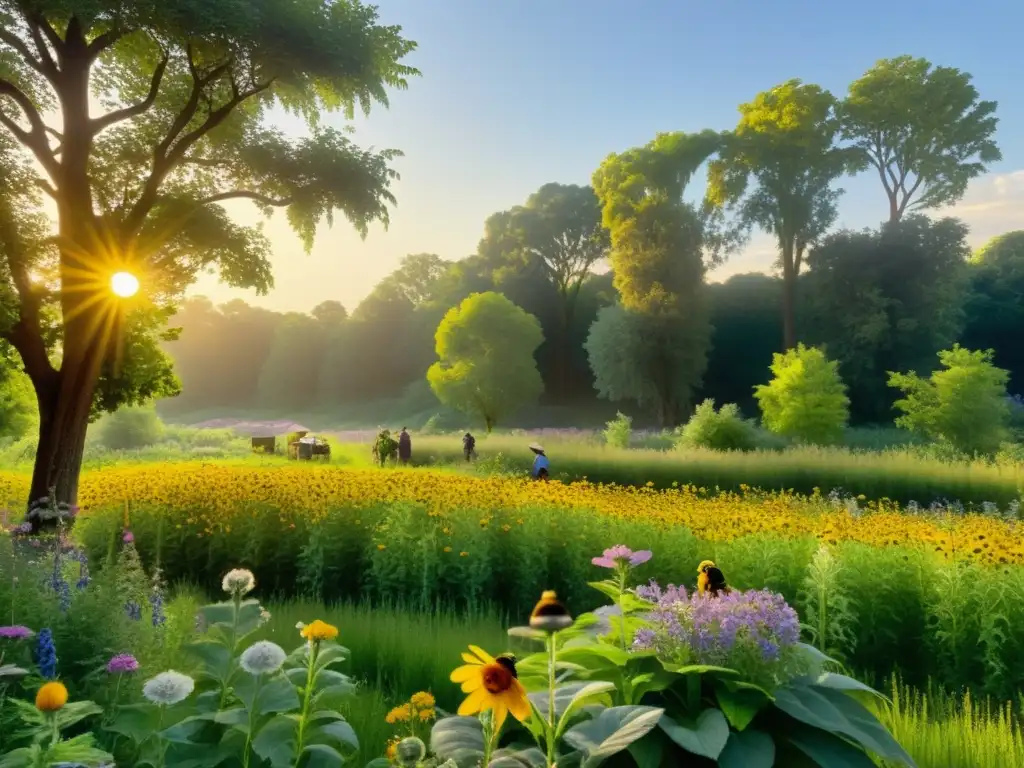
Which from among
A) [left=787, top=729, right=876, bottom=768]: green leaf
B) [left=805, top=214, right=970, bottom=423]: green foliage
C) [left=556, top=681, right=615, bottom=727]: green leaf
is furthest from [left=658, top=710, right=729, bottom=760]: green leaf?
[left=805, top=214, right=970, bottom=423]: green foliage

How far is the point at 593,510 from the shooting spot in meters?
7.91

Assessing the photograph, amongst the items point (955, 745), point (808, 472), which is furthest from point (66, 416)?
point (808, 472)

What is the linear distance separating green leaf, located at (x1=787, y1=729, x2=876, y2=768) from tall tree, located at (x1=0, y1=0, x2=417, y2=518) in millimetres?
8561

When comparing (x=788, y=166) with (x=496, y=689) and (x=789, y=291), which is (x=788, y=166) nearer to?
(x=789, y=291)

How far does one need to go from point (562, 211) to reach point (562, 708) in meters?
46.2

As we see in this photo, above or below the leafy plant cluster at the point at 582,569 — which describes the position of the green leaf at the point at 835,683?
above

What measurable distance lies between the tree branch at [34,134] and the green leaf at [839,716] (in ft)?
35.5

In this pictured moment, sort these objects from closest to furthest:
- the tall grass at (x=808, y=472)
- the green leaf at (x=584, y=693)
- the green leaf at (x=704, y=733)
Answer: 1. the green leaf at (x=584, y=693)
2. the green leaf at (x=704, y=733)
3. the tall grass at (x=808, y=472)

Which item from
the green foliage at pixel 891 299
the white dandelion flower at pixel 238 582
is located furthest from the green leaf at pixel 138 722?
the green foliage at pixel 891 299

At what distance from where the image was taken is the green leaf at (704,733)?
7.95ft

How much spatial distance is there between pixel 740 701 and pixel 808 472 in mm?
13585

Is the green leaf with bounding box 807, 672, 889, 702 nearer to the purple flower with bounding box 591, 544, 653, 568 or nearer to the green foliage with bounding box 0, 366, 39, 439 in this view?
the purple flower with bounding box 591, 544, 653, 568

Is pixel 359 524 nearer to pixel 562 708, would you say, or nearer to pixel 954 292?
pixel 562 708

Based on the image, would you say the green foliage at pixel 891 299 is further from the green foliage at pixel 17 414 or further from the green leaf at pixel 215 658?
the green leaf at pixel 215 658
